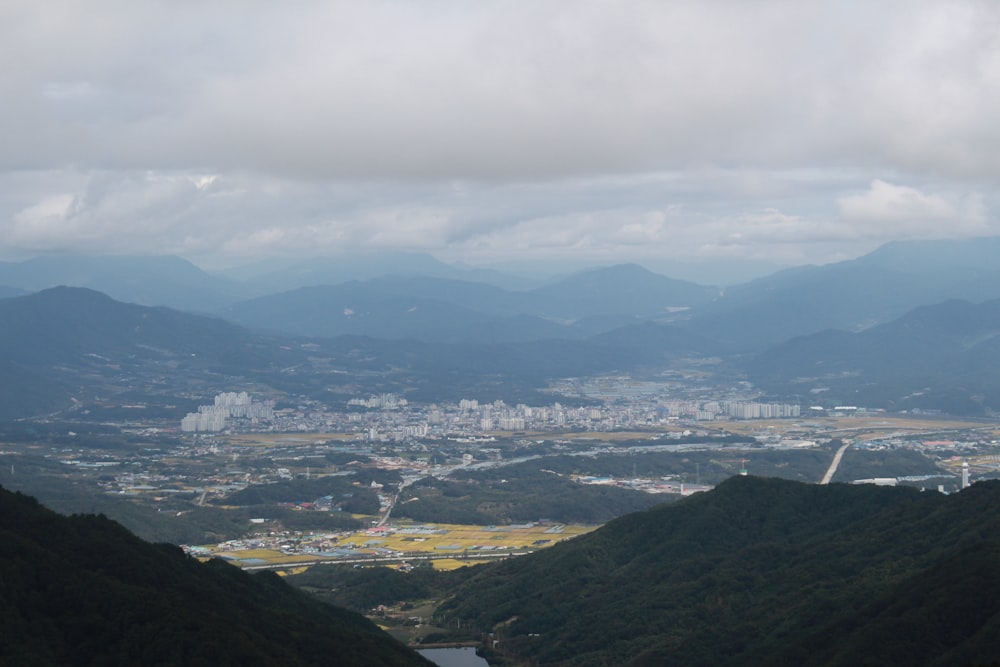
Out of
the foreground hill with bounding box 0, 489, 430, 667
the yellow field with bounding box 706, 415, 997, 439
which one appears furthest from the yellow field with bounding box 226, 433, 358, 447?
the foreground hill with bounding box 0, 489, 430, 667

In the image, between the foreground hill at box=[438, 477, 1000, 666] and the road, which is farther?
the road

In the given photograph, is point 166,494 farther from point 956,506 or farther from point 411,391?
point 411,391

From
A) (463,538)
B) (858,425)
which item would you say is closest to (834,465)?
(858,425)

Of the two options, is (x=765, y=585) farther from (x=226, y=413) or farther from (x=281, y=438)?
(x=226, y=413)

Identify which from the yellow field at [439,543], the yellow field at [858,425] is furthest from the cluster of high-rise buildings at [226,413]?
the yellow field at [439,543]

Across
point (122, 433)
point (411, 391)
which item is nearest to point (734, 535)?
point (122, 433)

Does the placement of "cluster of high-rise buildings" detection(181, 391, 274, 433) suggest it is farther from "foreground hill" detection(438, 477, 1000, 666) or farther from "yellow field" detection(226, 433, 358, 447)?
"foreground hill" detection(438, 477, 1000, 666)
